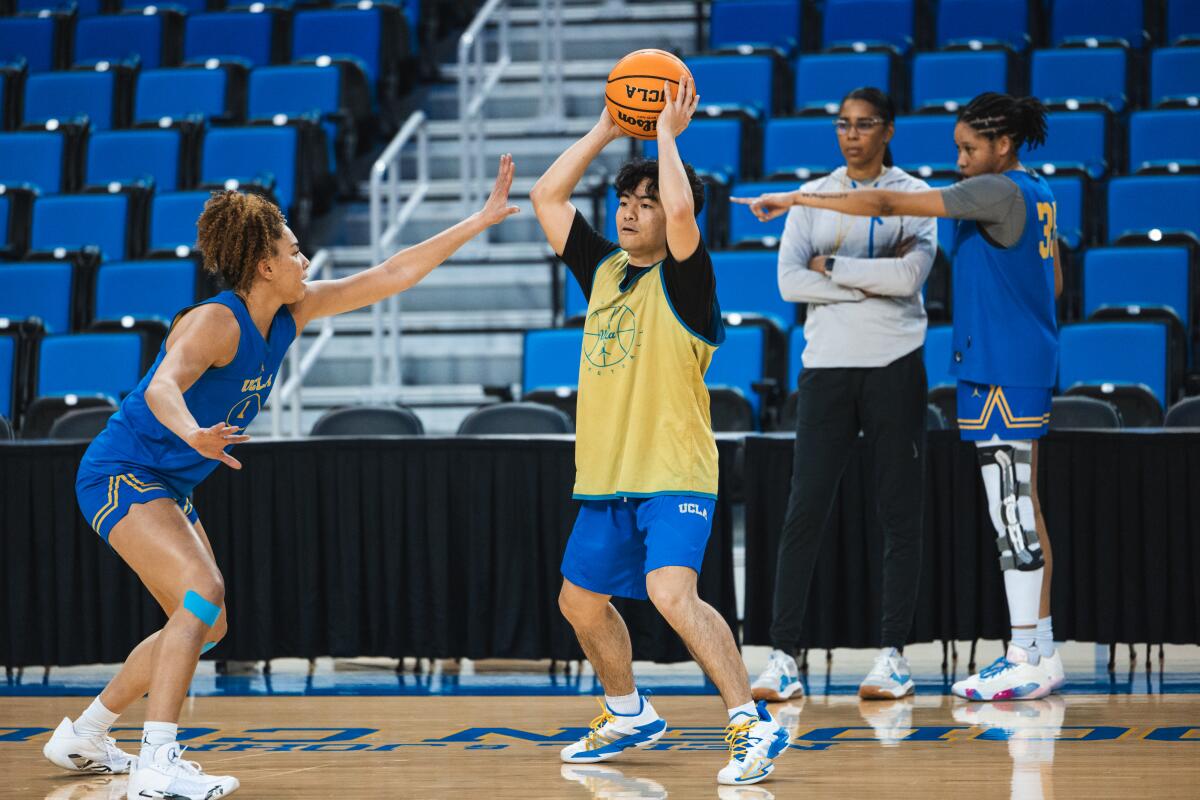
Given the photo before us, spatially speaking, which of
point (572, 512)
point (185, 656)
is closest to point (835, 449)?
point (572, 512)

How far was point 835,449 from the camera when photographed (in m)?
5.13

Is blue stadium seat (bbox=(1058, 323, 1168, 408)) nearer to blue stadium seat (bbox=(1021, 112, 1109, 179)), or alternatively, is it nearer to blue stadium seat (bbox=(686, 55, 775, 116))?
blue stadium seat (bbox=(1021, 112, 1109, 179))

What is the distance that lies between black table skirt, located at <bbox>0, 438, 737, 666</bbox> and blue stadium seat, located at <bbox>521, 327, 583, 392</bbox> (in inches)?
78.0

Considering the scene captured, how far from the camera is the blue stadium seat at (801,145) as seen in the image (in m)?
9.41

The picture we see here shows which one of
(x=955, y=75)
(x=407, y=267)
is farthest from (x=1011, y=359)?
(x=955, y=75)

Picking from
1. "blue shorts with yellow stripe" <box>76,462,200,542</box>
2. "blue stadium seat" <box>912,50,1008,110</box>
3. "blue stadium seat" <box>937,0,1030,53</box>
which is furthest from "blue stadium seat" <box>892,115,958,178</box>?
"blue shorts with yellow stripe" <box>76,462,200,542</box>

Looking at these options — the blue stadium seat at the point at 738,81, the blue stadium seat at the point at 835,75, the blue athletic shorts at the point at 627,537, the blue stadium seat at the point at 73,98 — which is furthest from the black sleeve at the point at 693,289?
the blue stadium seat at the point at 73,98

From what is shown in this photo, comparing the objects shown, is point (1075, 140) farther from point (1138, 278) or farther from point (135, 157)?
point (135, 157)

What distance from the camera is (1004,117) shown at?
5.08 m

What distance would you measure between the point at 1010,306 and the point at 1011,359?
17cm

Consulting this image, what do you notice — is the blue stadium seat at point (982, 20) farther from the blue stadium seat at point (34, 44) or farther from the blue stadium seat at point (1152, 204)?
the blue stadium seat at point (34, 44)

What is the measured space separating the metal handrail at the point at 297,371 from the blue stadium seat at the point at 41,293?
1315 mm

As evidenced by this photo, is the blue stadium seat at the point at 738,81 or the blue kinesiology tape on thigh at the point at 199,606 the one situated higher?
the blue stadium seat at the point at 738,81

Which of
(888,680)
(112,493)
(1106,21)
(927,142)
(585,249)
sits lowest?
(888,680)
